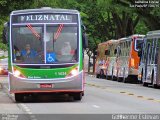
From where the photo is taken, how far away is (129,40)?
44.0m

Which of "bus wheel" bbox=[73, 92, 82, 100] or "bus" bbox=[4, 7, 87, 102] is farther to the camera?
"bus wheel" bbox=[73, 92, 82, 100]

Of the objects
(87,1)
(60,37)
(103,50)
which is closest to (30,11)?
(60,37)

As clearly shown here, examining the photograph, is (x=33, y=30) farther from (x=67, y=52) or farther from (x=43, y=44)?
(x=67, y=52)

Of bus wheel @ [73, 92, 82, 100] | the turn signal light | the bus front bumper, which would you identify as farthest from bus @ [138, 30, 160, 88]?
the turn signal light

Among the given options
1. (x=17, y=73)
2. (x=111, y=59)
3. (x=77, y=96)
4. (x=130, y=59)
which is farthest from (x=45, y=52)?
(x=111, y=59)

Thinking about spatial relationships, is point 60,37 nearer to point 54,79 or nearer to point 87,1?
point 54,79

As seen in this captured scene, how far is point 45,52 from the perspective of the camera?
20.7 metres

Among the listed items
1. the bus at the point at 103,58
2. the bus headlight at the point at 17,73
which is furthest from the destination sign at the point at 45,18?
the bus at the point at 103,58

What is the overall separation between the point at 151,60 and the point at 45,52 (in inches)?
592

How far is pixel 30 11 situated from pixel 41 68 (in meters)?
2.21

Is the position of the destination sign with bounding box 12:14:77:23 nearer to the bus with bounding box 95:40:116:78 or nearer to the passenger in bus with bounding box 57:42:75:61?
the passenger in bus with bounding box 57:42:75:61

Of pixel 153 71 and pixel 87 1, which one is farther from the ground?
pixel 87 1

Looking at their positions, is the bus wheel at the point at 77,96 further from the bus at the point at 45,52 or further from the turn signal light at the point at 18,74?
the turn signal light at the point at 18,74

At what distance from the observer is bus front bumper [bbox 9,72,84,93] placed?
66.8 ft
